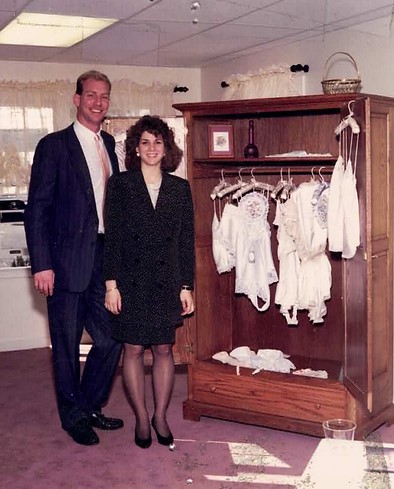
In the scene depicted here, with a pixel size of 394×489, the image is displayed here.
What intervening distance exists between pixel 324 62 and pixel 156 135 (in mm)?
1861

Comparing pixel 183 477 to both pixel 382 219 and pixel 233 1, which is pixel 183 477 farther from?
pixel 233 1

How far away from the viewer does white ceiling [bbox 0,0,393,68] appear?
3.98m

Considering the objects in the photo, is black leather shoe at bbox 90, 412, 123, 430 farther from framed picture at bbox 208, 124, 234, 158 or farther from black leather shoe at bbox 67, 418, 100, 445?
framed picture at bbox 208, 124, 234, 158

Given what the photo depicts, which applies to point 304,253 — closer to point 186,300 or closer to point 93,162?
point 186,300

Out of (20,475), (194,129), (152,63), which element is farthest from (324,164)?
(152,63)

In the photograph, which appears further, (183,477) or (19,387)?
(19,387)

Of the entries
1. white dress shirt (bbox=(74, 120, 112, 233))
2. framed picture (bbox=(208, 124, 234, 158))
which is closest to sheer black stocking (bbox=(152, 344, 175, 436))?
white dress shirt (bbox=(74, 120, 112, 233))

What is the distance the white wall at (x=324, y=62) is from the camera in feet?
14.0

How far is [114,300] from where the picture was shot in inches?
Answer: 138

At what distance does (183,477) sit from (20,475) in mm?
719

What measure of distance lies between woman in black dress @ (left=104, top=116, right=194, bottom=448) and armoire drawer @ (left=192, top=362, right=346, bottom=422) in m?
0.45

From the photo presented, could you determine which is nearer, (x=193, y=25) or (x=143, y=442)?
(x=143, y=442)

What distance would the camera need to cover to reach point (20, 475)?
11.0 feet

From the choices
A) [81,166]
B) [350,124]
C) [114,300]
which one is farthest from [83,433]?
[350,124]
